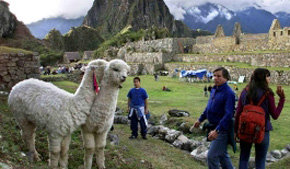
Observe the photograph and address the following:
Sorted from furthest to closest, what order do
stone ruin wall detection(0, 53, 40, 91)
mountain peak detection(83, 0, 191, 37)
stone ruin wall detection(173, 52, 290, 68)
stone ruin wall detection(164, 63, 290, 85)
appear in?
mountain peak detection(83, 0, 191, 37)
stone ruin wall detection(173, 52, 290, 68)
stone ruin wall detection(164, 63, 290, 85)
stone ruin wall detection(0, 53, 40, 91)

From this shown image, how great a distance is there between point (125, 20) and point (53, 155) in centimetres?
15780

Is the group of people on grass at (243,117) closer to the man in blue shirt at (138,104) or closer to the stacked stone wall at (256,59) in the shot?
the man in blue shirt at (138,104)

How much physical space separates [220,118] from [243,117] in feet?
1.38

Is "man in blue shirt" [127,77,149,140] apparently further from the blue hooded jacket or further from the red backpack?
the red backpack

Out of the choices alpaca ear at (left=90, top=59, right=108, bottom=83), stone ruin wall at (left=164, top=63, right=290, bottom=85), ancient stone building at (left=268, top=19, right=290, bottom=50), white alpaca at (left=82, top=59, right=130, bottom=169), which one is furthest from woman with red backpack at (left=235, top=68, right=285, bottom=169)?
ancient stone building at (left=268, top=19, right=290, bottom=50)

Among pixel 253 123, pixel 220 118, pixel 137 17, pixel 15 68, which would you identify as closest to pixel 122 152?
pixel 220 118

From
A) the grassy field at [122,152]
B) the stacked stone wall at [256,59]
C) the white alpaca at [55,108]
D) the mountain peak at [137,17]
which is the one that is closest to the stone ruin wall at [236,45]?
the stacked stone wall at [256,59]

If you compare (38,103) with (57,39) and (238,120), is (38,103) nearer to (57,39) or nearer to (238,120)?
(238,120)

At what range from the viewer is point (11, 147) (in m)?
4.42

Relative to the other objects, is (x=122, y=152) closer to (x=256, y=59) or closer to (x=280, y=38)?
(x=256, y=59)

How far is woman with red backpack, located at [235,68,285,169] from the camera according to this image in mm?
3588

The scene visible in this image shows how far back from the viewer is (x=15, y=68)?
31.5ft

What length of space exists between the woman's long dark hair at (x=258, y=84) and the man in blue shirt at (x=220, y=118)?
28 cm

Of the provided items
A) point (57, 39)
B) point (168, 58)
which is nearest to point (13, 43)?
point (168, 58)
